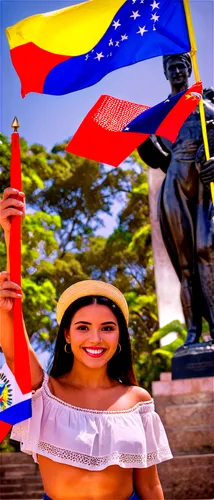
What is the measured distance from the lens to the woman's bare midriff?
222cm

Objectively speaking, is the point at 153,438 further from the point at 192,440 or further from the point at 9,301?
the point at 192,440

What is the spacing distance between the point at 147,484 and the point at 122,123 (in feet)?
7.02

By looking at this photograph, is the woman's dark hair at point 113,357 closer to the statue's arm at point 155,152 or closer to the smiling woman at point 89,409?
the smiling woman at point 89,409

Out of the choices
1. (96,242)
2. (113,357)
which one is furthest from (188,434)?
(96,242)

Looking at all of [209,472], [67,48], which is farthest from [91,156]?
[209,472]

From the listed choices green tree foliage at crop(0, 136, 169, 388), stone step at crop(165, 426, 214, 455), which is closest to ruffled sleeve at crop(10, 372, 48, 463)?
stone step at crop(165, 426, 214, 455)

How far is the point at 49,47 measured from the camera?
3.71m

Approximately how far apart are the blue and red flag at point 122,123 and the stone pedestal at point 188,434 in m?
2.89

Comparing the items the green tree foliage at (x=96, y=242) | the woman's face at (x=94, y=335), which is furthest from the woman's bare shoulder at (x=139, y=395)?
the green tree foliage at (x=96, y=242)

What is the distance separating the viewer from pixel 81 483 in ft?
7.28

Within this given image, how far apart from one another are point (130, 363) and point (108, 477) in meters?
0.50

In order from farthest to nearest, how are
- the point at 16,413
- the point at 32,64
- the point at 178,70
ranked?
the point at 178,70 < the point at 32,64 < the point at 16,413

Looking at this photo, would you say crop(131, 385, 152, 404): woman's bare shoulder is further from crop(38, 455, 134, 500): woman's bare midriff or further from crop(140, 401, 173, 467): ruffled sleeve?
crop(38, 455, 134, 500): woman's bare midriff

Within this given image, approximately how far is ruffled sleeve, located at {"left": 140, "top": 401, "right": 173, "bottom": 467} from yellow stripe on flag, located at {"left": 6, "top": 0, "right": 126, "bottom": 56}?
6.97 feet
